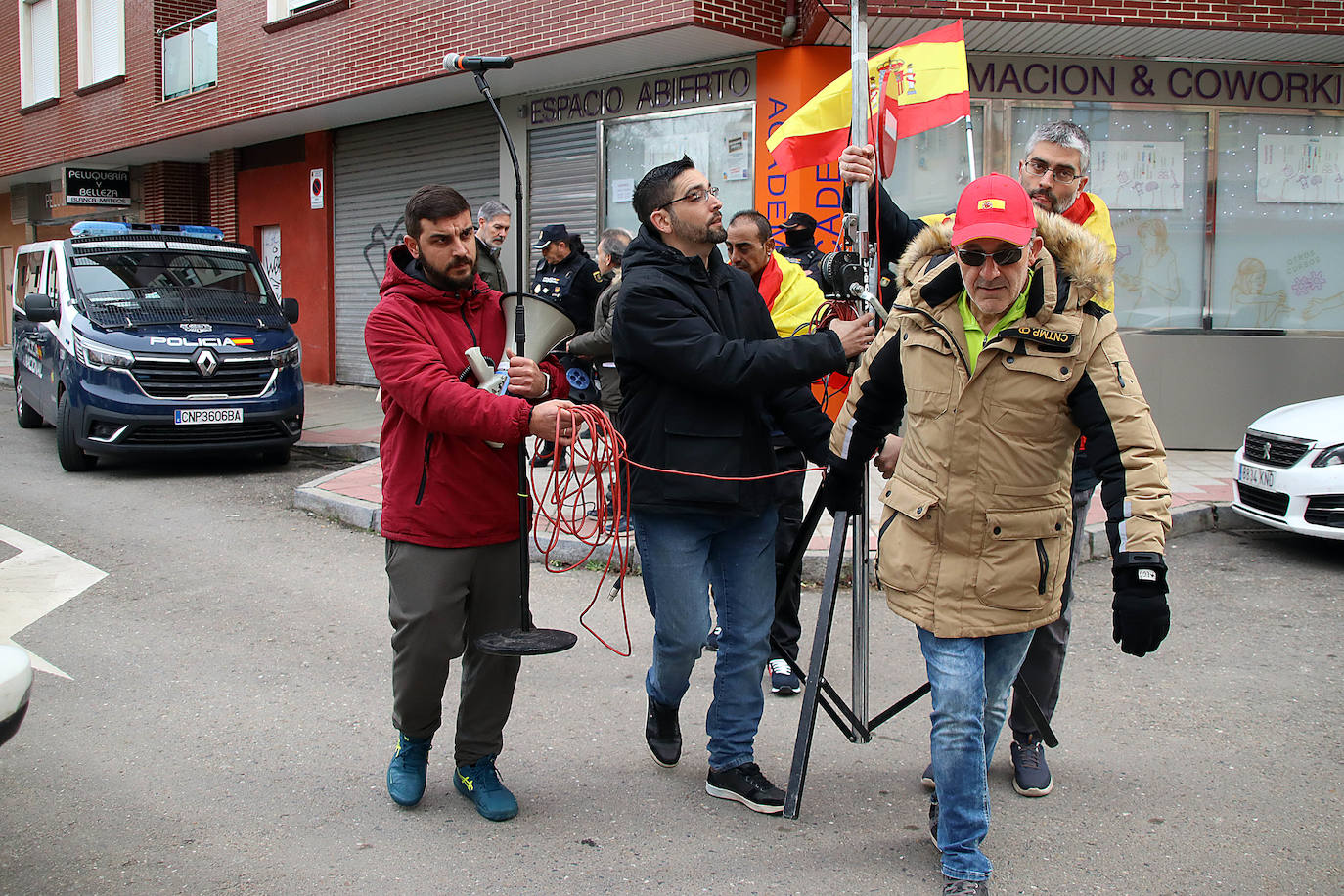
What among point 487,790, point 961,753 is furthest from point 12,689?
point 961,753

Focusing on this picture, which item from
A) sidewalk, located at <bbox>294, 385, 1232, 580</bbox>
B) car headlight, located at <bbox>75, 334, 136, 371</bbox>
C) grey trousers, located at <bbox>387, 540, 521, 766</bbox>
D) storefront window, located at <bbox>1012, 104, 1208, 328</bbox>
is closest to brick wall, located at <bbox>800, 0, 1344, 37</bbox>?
storefront window, located at <bbox>1012, 104, 1208, 328</bbox>

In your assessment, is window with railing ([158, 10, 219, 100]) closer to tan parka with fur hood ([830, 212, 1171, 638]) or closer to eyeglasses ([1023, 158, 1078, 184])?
eyeglasses ([1023, 158, 1078, 184])

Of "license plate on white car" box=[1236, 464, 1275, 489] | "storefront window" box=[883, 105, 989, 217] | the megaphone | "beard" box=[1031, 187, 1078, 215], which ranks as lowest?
"license plate on white car" box=[1236, 464, 1275, 489]

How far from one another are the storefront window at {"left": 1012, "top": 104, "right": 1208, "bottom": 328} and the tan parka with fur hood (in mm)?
8218

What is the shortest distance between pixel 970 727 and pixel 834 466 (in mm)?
850

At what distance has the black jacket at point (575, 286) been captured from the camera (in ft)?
27.5

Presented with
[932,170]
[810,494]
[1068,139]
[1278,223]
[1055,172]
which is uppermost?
[932,170]

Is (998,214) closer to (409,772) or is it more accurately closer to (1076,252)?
(1076,252)

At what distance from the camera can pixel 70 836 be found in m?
3.38

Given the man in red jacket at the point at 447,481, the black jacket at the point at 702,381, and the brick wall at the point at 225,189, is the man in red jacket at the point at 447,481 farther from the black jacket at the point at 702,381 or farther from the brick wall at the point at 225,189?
the brick wall at the point at 225,189

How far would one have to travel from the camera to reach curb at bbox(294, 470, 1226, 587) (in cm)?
656

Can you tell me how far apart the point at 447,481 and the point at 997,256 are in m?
1.71

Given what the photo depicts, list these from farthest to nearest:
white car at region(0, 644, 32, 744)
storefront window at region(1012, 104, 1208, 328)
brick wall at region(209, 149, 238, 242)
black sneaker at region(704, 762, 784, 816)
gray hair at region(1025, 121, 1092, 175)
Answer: brick wall at region(209, 149, 238, 242)
storefront window at region(1012, 104, 1208, 328)
gray hair at region(1025, 121, 1092, 175)
black sneaker at region(704, 762, 784, 816)
white car at region(0, 644, 32, 744)

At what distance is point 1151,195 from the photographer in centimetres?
1066
